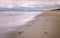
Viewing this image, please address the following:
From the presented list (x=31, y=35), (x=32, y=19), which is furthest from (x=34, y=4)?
(x=31, y=35)

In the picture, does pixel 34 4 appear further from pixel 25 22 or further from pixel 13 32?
pixel 13 32

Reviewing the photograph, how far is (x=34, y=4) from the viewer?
0.89m

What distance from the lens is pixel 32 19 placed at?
3.02 ft

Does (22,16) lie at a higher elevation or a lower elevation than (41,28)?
higher

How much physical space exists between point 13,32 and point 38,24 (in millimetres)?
253

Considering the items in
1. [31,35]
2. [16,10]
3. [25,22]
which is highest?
[16,10]

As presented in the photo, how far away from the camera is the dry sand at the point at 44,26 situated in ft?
2.95

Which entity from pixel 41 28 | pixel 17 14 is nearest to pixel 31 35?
pixel 41 28

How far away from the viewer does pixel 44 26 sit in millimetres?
919

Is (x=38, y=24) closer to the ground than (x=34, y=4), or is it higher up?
closer to the ground

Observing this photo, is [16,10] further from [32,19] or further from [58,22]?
[58,22]

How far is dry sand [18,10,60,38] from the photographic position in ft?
2.95

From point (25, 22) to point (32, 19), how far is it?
0.07 metres

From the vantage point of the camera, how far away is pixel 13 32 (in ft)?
2.98
